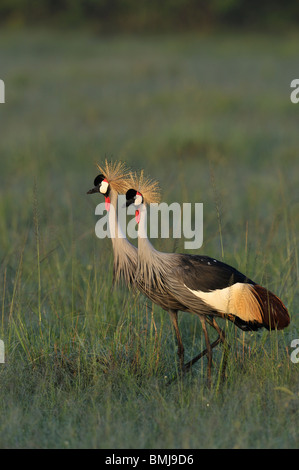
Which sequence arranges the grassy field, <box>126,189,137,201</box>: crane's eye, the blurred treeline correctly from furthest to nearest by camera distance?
the blurred treeline, <box>126,189,137,201</box>: crane's eye, the grassy field

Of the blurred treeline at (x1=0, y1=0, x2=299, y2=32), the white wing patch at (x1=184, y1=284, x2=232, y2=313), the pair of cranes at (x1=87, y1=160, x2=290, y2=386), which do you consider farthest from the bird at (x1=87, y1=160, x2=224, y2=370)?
the blurred treeline at (x1=0, y1=0, x2=299, y2=32)

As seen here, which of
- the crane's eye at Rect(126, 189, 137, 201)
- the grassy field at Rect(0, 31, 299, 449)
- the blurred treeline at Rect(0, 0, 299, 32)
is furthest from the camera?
the blurred treeline at Rect(0, 0, 299, 32)

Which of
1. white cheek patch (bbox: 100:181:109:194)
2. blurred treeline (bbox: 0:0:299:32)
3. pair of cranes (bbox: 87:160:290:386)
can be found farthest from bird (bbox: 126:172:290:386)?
blurred treeline (bbox: 0:0:299:32)

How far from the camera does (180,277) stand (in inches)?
147

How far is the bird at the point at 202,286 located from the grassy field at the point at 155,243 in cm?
18

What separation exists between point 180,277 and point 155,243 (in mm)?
1072

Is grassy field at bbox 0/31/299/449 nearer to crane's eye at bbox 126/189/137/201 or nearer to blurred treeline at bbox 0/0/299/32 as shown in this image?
crane's eye at bbox 126/189/137/201

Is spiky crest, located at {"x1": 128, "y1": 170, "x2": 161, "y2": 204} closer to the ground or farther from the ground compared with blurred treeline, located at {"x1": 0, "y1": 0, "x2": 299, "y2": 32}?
closer to the ground

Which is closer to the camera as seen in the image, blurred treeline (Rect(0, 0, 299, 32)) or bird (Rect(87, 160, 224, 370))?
bird (Rect(87, 160, 224, 370))

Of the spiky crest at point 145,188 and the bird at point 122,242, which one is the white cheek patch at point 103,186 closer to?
the bird at point 122,242

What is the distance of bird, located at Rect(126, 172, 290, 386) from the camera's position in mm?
3691

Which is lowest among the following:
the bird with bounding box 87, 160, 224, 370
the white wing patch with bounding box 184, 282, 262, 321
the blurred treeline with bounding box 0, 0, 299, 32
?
the white wing patch with bounding box 184, 282, 262, 321

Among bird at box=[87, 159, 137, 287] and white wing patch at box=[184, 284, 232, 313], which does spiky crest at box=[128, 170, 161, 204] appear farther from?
white wing patch at box=[184, 284, 232, 313]
